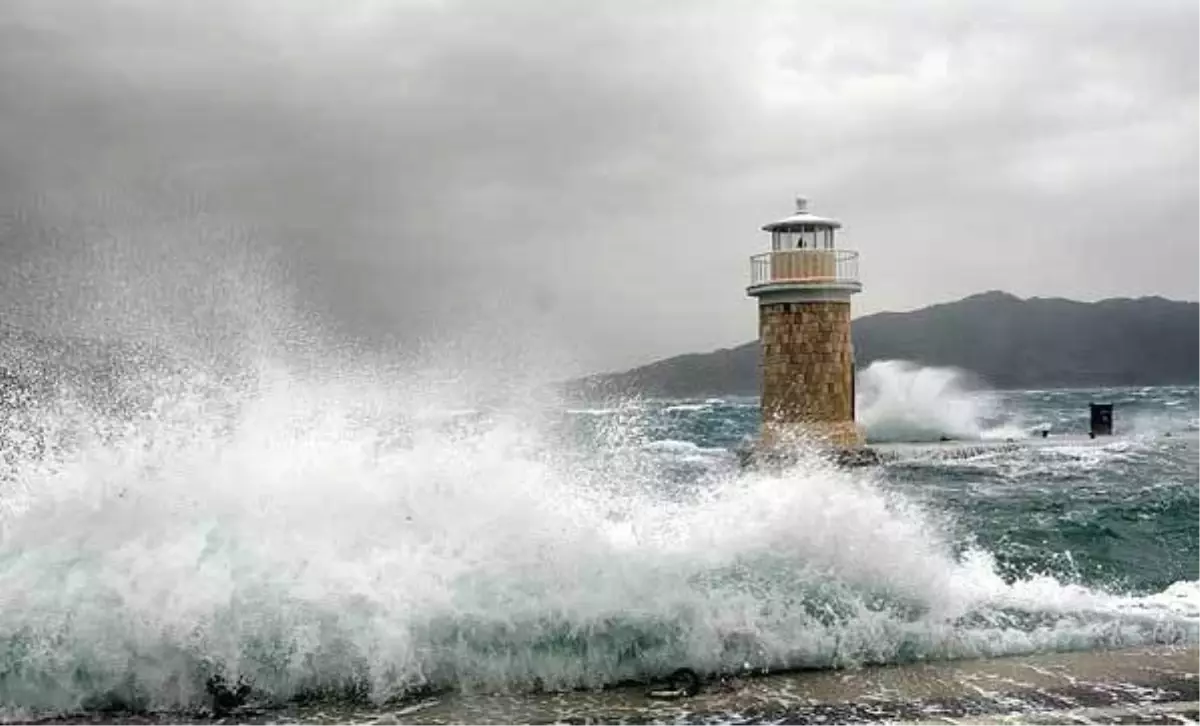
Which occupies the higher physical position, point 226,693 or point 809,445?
point 809,445

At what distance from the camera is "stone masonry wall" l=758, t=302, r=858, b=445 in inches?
725

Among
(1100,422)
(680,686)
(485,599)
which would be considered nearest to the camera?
(680,686)

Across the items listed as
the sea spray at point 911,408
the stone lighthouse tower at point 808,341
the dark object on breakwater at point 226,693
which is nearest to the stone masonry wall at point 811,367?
the stone lighthouse tower at point 808,341

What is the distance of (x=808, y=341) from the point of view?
18.4 m

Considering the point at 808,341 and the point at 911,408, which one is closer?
the point at 808,341

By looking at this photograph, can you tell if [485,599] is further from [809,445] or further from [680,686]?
[809,445]

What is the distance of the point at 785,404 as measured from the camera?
18.6m

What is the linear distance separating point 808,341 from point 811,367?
0.45 metres

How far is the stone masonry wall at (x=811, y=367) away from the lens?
1841 cm

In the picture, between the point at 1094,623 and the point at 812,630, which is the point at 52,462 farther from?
the point at 1094,623

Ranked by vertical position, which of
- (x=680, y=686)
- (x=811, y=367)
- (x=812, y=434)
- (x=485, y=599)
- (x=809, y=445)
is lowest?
(x=680, y=686)

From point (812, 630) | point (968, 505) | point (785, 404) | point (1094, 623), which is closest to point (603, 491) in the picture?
point (812, 630)

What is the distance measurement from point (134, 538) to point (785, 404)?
13.8 m

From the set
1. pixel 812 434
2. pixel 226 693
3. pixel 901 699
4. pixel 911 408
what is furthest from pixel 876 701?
pixel 911 408
